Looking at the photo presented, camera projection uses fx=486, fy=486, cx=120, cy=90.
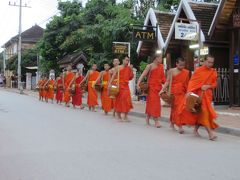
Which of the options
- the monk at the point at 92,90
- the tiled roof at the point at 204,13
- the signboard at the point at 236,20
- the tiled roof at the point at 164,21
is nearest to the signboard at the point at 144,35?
the tiled roof at the point at 204,13

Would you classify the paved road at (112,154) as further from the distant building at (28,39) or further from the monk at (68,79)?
the distant building at (28,39)

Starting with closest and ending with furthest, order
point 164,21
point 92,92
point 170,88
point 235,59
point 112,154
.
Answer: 1. point 112,154
2. point 170,88
3. point 235,59
4. point 92,92
5. point 164,21

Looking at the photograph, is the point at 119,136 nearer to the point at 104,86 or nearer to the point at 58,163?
the point at 58,163

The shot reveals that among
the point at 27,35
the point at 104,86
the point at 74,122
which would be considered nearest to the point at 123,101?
the point at 74,122

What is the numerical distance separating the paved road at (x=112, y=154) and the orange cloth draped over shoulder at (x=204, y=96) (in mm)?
396

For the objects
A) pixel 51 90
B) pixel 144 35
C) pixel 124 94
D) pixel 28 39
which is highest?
pixel 28 39

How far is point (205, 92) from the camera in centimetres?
1042

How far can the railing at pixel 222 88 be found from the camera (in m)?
20.0

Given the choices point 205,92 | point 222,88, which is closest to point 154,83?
point 205,92

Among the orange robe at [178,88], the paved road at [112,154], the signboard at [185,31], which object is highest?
the signboard at [185,31]

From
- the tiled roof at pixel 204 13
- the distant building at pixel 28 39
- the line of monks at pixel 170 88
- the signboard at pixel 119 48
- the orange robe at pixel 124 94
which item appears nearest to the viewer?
the line of monks at pixel 170 88

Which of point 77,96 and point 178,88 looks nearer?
point 178,88

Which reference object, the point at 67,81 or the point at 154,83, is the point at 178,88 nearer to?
the point at 154,83

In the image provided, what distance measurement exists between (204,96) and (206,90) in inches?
5.5
